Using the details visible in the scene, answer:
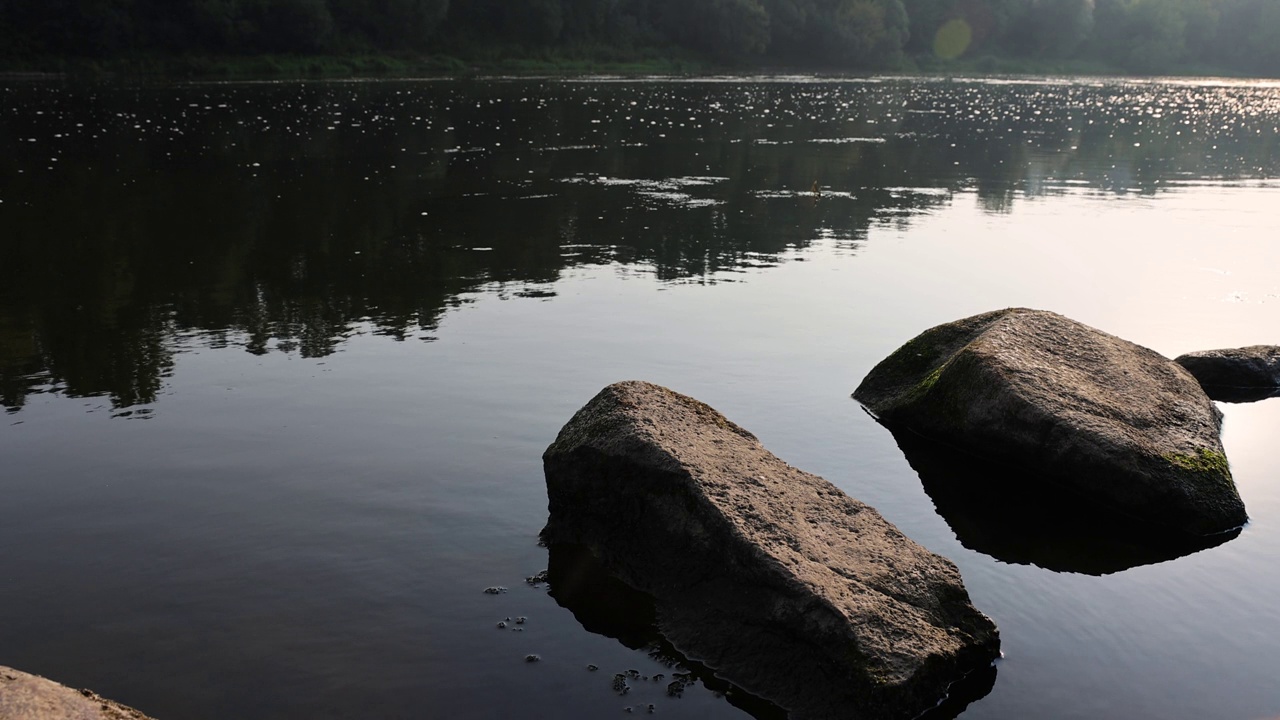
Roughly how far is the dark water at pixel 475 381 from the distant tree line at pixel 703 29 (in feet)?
133

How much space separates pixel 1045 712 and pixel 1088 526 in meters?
2.78

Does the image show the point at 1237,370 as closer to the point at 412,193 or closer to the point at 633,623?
the point at 633,623

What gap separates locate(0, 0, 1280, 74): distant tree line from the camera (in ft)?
221

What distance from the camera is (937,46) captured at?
11788 cm

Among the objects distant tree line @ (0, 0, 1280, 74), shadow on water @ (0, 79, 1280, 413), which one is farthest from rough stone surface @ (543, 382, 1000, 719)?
distant tree line @ (0, 0, 1280, 74)

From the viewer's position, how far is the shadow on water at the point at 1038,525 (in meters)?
8.47

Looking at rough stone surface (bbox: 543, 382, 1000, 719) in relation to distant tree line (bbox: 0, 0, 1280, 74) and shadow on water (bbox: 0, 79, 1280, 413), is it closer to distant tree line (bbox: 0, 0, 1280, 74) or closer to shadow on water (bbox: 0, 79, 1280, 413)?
shadow on water (bbox: 0, 79, 1280, 413)

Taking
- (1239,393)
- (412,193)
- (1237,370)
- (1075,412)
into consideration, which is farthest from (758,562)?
(412,193)

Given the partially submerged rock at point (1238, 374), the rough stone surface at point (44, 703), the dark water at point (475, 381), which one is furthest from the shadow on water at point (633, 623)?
the partially submerged rock at point (1238, 374)

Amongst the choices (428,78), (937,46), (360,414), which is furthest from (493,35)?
(360,414)

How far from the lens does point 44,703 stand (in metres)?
4.92

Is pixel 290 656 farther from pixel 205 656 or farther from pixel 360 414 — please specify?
pixel 360 414

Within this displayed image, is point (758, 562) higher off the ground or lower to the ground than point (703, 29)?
lower

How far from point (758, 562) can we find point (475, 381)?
5907mm
